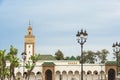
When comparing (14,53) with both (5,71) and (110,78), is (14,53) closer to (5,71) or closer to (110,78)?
(5,71)

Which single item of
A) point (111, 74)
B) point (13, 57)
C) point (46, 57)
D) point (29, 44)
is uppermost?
point (29, 44)

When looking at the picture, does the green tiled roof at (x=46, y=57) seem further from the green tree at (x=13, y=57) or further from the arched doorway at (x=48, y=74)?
the green tree at (x=13, y=57)

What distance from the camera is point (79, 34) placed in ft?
95.7

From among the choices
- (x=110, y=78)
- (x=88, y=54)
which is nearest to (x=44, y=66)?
(x=110, y=78)

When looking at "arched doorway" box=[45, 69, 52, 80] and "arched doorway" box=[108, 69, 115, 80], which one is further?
"arched doorway" box=[108, 69, 115, 80]

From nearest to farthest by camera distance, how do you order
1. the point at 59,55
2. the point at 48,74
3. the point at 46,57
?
the point at 48,74 < the point at 46,57 < the point at 59,55

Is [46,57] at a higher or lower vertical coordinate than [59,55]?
lower

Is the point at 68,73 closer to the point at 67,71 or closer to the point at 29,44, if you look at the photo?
the point at 67,71

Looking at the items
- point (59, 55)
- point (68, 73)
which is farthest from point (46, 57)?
point (59, 55)

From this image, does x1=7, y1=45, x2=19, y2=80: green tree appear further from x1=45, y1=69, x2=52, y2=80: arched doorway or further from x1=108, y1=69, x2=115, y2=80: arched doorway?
x1=108, y1=69, x2=115, y2=80: arched doorway

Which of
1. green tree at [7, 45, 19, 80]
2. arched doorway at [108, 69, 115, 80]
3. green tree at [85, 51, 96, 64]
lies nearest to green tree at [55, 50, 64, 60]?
green tree at [85, 51, 96, 64]

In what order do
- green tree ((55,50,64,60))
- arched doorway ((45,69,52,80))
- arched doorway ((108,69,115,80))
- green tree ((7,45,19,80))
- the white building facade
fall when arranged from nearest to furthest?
1. green tree ((7,45,19,80))
2. the white building facade
3. arched doorway ((45,69,52,80))
4. arched doorway ((108,69,115,80))
5. green tree ((55,50,64,60))

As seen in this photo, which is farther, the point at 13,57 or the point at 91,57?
the point at 91,57

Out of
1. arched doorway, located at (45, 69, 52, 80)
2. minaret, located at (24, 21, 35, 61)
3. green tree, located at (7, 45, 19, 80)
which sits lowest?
arched doorway, located at (45, 69, 52, 80)
